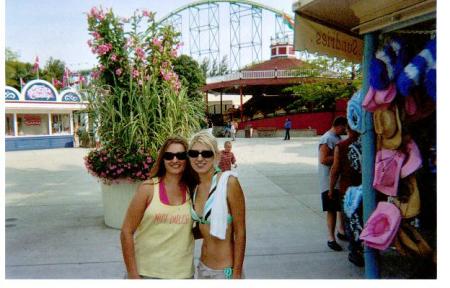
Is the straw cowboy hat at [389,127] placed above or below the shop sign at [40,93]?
below

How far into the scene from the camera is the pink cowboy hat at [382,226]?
2.83m

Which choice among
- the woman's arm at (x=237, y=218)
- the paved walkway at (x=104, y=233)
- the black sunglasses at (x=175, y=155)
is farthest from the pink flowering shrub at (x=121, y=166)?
the woman's arm at (x=237, y=218)

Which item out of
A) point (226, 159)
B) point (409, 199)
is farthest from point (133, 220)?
point (226, 159)

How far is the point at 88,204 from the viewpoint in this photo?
6703 mm

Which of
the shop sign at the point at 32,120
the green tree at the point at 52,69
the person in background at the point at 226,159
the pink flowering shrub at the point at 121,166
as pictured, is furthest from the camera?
the green tree at the point at 52,69

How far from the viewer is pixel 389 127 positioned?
9.27ft

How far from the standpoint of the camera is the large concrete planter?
500cm

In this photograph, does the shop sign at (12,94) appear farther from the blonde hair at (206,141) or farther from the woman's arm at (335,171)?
the blonde hair at (206,141)

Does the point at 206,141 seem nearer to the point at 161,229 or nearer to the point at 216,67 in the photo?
the point at 161,229

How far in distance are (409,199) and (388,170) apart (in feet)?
0.79

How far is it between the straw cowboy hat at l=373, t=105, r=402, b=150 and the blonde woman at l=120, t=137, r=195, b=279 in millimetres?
1471

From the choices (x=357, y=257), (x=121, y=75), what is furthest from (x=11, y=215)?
(x=357, y=257)
